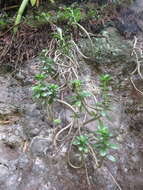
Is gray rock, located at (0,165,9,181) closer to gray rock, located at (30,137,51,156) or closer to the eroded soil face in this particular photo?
the eroded soil face

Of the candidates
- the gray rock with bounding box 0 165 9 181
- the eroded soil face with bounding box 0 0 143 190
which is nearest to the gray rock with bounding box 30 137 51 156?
the eroded soil face with bounding box 0 0 143 190

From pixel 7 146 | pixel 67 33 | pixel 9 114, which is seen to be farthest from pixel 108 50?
pixel 7 146

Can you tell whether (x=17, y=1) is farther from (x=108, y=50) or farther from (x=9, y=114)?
(x=9, y=114)

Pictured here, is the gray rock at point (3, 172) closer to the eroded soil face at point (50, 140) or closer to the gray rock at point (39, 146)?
the eroded soil face at point (50, 140)

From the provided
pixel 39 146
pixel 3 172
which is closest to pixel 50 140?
pixel 39 146

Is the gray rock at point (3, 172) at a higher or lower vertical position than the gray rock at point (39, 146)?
lower

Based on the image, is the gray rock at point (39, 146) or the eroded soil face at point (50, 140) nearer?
the eroded soil face at point (50, 140)

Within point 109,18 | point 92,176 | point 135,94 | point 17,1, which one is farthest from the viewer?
point 17,1

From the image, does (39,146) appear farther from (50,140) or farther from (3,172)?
(3,172)

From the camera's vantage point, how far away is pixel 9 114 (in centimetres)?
155

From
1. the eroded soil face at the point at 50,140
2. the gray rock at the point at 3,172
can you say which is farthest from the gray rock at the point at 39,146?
the gray rock at the point at 3,172

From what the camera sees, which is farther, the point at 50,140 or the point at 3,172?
the point at 50,140

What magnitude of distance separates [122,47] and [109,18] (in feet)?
1.51

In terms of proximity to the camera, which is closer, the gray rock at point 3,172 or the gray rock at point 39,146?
the gray rock at point 3,172
